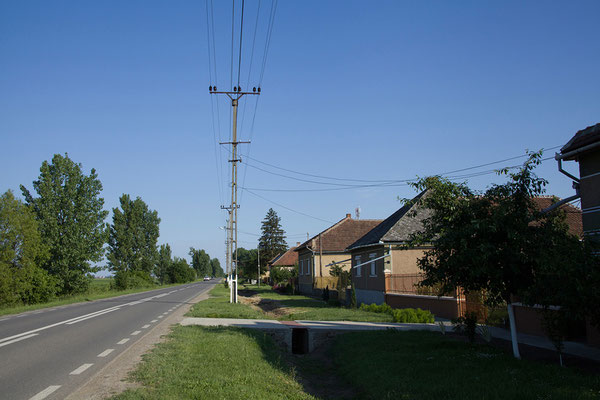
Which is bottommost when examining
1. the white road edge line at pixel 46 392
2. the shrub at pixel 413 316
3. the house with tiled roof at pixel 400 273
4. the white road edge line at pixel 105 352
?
the shrub at pixel 413 316

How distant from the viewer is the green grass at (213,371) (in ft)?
22.1

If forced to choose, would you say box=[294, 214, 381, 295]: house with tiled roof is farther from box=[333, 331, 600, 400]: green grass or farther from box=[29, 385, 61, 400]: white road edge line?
box=[29, 385, 61, 400]: white road edge line

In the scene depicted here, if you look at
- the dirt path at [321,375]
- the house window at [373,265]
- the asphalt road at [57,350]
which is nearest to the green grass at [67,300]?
the asphalt road at [57,350]

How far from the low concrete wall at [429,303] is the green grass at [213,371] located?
28.9 feet

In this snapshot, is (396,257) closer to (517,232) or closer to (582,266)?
(517,232)

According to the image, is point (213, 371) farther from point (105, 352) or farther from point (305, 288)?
point (305, 288)

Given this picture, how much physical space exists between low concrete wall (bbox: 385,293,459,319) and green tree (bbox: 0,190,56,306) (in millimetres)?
25907

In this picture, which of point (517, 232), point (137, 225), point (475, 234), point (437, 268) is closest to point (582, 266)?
point (517, 232)

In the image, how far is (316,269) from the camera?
142 ft

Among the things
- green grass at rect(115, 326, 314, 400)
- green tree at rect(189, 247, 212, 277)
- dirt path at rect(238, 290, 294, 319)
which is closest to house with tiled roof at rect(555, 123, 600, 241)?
green grass at rect(115, 326, 314, 400)

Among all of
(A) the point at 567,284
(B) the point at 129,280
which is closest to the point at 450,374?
(A) the point at 567,284

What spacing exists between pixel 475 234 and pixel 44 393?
813cm

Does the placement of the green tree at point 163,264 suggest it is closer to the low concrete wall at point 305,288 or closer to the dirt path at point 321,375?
the low concrete wall at point 305,288

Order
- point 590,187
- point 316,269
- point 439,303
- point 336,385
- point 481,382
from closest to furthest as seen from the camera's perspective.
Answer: point 481,382
point 336,385
point 590,187
point 439,303
point 316,269
